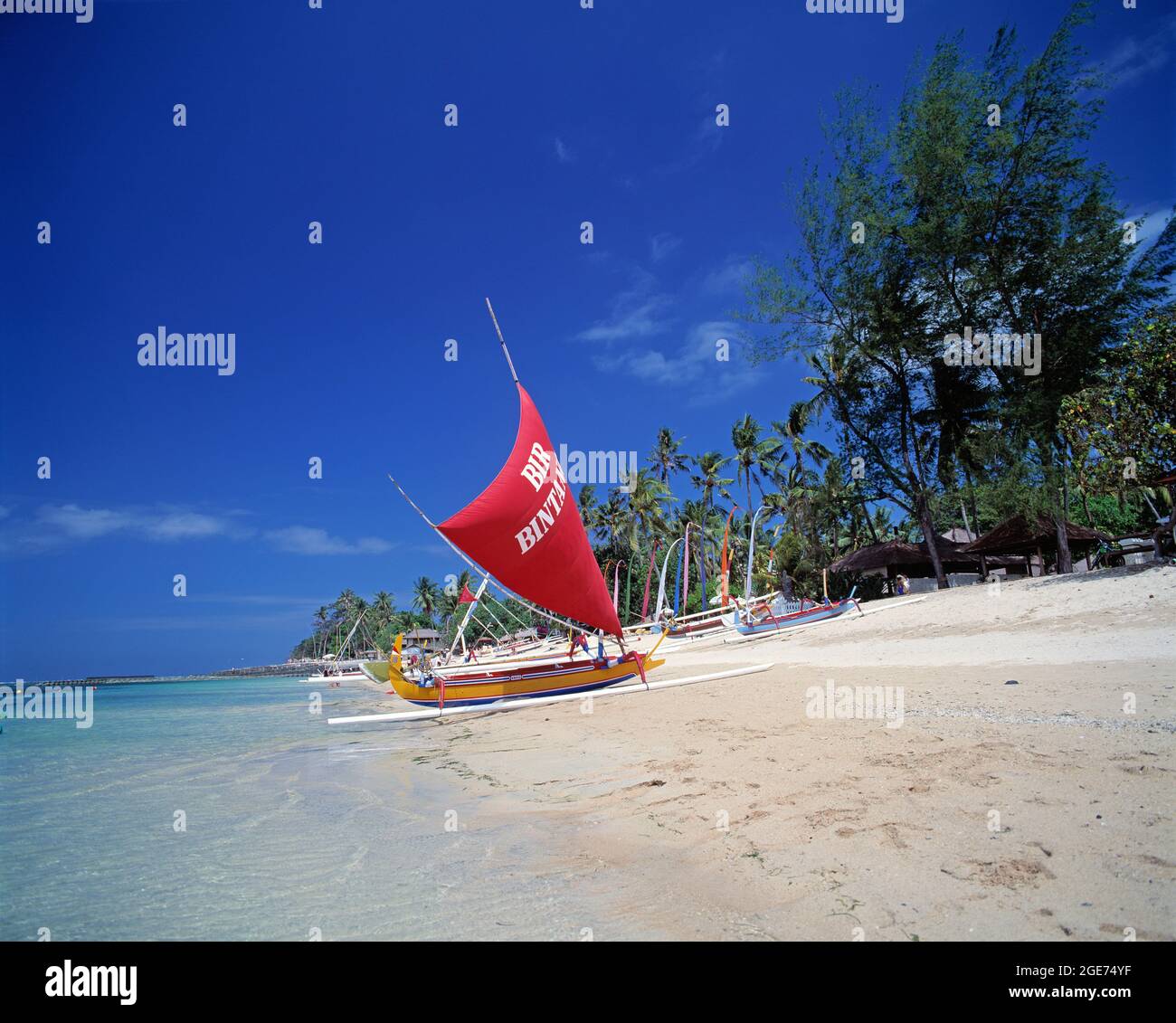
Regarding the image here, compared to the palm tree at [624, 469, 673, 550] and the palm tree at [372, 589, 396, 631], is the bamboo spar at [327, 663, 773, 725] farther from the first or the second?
the palm tree at [372, 589, 396, 631]

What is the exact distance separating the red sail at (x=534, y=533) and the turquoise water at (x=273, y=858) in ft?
13.8

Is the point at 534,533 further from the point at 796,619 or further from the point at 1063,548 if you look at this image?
the point at 1063,548

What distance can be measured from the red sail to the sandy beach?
11.9 feet

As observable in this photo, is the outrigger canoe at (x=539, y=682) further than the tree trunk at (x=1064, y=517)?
No

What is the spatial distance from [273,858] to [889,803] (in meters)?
5.42

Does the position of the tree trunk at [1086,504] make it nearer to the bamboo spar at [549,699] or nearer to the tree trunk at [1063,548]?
the tree trunk at [1063,548]

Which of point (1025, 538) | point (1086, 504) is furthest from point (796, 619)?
point (1025, 538)

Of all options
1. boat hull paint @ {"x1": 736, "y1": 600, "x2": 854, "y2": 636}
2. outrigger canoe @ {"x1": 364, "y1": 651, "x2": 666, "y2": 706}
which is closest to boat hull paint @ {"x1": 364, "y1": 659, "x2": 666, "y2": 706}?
outrigger canoe @ {"x1": 364, "y1": 651, "x2": 666, "y2": 706}

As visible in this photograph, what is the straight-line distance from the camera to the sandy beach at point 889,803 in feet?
10.6

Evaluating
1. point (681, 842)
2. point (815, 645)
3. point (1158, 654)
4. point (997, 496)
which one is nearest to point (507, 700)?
point (815, 645)

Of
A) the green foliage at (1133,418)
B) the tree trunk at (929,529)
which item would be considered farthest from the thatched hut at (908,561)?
the green foliage at (1133,418)

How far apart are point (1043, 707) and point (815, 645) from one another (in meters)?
12.1
